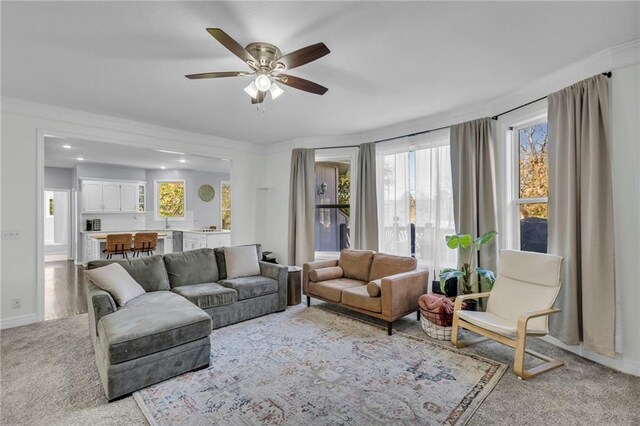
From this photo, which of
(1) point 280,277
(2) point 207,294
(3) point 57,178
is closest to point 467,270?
(1) point 280,277

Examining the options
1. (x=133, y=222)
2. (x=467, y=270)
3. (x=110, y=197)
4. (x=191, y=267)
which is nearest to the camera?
(x=467, y=270)

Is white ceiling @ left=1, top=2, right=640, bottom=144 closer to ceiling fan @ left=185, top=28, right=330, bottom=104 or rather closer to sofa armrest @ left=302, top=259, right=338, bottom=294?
ceiling fan @ left=185, top=28, right=330, bottom=104

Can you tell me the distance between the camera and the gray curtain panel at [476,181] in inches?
144

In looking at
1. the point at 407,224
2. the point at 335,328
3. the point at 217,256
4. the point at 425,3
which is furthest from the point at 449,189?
the point at 217,256

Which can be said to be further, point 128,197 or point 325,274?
point 128,197

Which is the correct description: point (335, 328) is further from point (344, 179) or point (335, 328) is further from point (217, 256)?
point (344, 179)

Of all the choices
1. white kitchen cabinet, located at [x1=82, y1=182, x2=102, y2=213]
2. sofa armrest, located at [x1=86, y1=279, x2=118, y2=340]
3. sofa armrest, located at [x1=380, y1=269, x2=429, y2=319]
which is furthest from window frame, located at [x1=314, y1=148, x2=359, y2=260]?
white kitchen cabinet, located at [x1=82, y1=182, x2=102, y2=213]

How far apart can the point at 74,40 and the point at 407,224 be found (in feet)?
13.9

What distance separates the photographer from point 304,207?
5434mm

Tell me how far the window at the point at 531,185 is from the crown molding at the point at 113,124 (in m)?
4.40

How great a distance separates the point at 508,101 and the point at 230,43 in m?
3.16

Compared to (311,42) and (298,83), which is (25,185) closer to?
(298,83)

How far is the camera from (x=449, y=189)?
4.16 meters

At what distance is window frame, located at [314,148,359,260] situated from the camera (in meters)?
5.24
